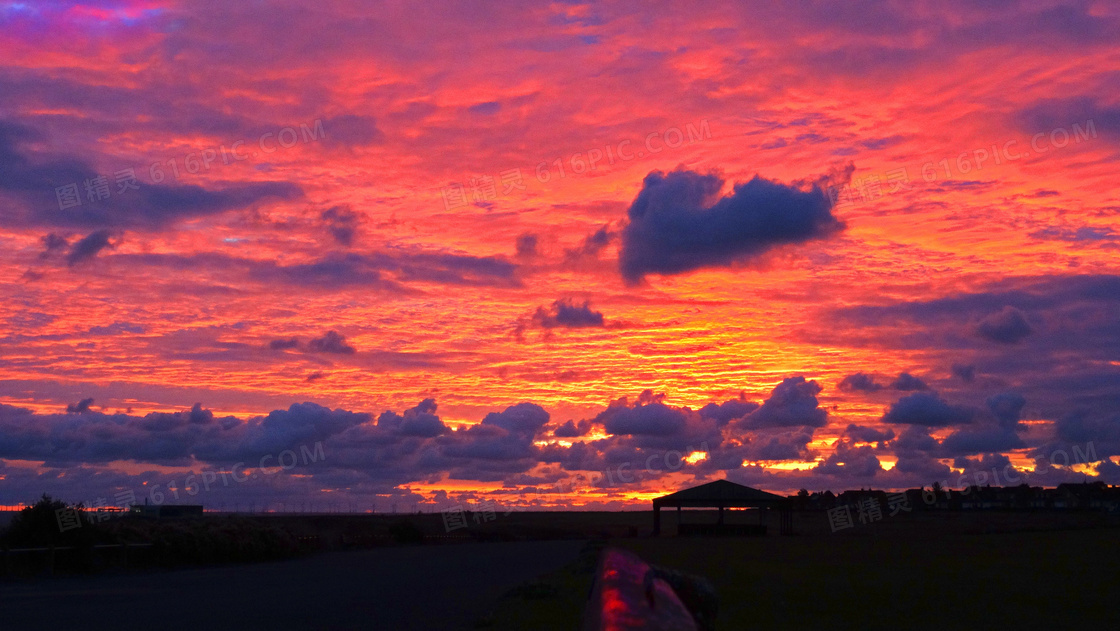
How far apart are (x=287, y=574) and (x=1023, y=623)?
24.5m

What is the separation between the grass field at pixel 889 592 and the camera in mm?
16453

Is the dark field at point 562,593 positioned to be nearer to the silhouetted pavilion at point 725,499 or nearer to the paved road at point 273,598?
the paved road at point 273,598

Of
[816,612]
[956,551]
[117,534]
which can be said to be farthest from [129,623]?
[956,551]

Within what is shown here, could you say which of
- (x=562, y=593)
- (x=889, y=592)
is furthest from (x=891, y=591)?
(x=562, y=593)

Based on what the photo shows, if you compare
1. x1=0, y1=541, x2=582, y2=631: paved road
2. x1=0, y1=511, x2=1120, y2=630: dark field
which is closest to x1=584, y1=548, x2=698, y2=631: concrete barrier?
x1=0, y1=511, x2=1120, y2=630: dark field

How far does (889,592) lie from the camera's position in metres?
21.2

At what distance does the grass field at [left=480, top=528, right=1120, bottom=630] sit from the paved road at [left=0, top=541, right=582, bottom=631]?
1602mm

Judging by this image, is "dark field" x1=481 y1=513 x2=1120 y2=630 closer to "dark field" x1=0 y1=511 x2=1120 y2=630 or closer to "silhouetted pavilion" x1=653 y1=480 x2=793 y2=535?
"dark field" x1=0 y1=511 x2=1120 y2=630

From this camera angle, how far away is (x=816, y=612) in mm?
17812

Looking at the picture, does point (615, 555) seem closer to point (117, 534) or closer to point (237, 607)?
point (237, 607)

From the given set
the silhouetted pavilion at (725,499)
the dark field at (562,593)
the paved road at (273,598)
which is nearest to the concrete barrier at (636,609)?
the dark field at (562,593)

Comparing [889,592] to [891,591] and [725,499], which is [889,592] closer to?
[891,591]

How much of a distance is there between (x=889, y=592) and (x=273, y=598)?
14.1 meters

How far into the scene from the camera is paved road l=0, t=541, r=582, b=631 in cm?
1792
